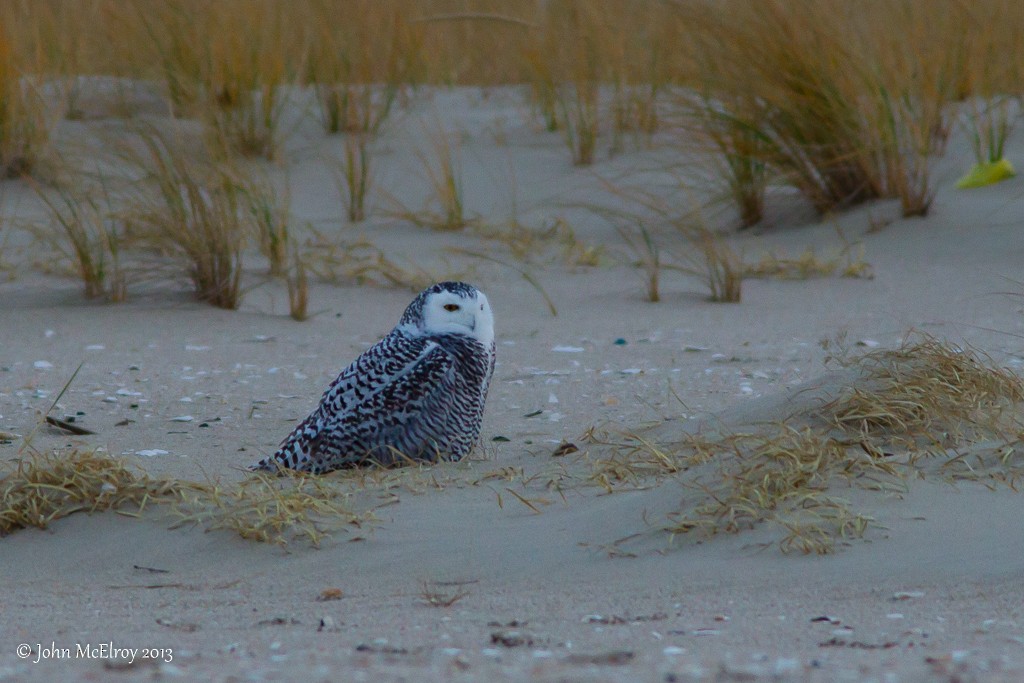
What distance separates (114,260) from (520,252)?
2.43 m

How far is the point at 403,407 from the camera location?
4.16 meters

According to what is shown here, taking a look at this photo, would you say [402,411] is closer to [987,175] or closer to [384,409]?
[384,409]

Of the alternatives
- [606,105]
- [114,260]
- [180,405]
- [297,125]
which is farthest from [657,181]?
[180,405]

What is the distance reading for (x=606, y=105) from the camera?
10281 mm

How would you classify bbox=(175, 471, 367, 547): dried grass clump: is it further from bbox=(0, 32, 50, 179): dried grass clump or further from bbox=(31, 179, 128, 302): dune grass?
bbox=(0, 32, 50, 179): dried grass clump

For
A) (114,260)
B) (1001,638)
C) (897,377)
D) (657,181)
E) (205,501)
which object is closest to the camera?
(1001,638)

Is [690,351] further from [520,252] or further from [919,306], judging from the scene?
[520,252]

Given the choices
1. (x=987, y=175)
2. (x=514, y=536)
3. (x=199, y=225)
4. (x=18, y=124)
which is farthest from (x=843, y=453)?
(x=18, y=124)

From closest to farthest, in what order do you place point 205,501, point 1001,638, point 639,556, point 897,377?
1. point 1001,638
2. point 639,556
3. point 205,501
4. point 897,377

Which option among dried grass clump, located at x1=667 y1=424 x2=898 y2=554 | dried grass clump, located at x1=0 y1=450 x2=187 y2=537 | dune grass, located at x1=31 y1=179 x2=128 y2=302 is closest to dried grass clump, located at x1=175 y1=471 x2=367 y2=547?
dried grass clump, located at x1=0 y1=450 x2=187 y2=537

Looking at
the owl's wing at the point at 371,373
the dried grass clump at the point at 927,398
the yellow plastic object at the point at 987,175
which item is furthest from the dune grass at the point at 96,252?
the yellow plastic object at the point at 987,175

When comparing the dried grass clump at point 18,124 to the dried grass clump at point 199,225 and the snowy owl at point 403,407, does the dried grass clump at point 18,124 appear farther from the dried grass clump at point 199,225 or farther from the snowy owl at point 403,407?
the snowy owl at point 403,407

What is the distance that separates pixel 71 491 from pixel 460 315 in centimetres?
139

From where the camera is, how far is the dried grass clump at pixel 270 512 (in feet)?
10.7
